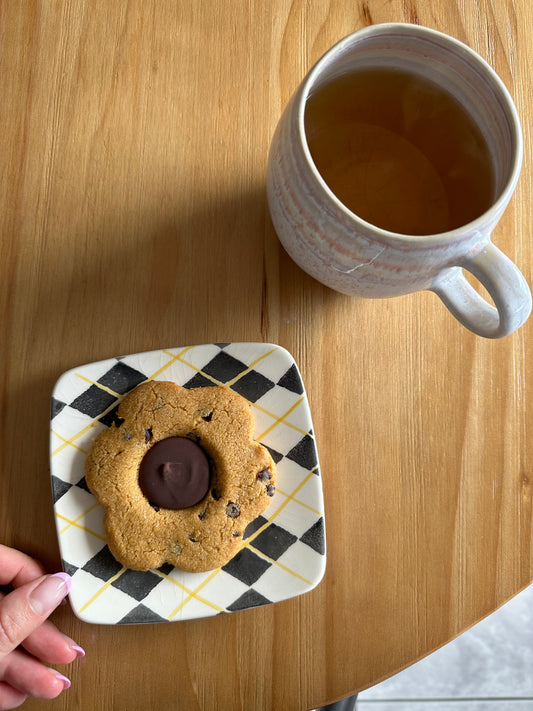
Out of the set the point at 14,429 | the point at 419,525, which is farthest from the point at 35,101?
the point at 419,525

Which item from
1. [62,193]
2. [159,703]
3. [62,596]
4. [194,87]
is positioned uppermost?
[194,87]

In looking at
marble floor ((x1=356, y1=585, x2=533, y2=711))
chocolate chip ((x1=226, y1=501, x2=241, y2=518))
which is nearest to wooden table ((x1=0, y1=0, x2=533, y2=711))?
chocolate chip ((x1=226, y1=501, x2=241, y2=518))

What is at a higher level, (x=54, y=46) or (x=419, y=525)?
(x=54, y=46)

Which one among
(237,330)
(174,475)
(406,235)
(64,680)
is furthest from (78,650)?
(406,235)

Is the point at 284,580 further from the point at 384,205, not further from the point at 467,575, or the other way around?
the point at 384,205

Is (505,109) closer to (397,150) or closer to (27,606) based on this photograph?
(397,150)

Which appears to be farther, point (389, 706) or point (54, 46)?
point (389, 706)

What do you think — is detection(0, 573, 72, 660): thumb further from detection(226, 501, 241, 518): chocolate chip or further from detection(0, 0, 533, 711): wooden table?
detection(226, 501, 241, 518): chocolate chip
